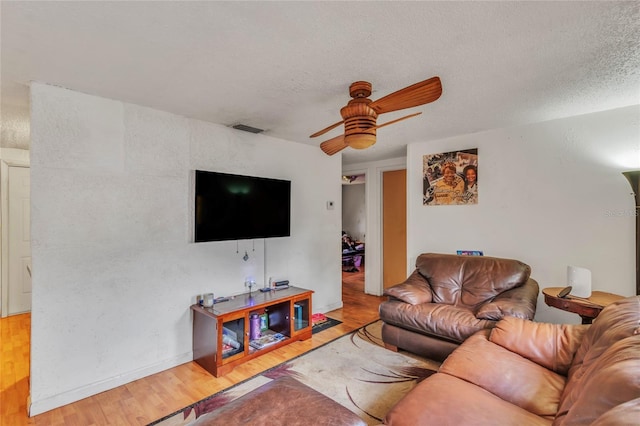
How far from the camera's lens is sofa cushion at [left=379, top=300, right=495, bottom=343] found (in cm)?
242

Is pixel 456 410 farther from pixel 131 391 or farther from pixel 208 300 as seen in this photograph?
pixel 131 391

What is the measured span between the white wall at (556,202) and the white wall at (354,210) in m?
4.82

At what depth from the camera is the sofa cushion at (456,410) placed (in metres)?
1.25

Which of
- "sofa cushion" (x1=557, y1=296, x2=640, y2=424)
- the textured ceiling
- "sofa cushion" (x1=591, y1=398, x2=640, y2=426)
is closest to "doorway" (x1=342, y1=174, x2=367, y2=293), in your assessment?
the textured ceiling

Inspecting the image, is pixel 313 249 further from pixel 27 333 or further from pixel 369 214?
pixel 27 333

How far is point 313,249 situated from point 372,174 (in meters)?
1.89

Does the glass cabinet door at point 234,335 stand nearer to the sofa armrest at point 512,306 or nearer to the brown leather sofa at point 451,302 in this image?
the brown leather sofa at point 451,302

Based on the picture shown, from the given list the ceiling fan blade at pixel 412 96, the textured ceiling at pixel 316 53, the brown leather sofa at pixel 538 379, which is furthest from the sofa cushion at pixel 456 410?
the textured ceiling at pixel 316 53

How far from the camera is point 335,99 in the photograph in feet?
7.96

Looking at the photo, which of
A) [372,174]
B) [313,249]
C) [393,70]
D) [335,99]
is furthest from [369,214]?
[393,70]

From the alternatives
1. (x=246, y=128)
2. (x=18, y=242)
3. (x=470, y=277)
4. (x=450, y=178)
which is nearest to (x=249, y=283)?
(x=246, y=128)

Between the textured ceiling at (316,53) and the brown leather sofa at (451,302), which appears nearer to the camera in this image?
the textured ceiling at (316,53)

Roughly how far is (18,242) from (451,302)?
5.59 m

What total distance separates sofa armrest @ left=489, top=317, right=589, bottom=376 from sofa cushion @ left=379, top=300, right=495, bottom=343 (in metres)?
0.45
